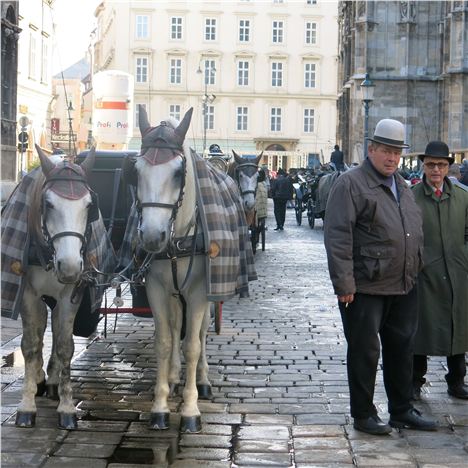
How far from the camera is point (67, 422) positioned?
6.51 metres

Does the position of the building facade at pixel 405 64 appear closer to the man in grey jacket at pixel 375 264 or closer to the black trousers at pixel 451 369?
the black trousers at pixel 451 369

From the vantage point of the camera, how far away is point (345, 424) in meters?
6.74

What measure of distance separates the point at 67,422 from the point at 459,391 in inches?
118

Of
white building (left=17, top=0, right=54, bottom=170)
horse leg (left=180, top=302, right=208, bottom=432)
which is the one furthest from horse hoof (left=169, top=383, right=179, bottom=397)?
white building (left=17, top=0, right=54, bottom=170)

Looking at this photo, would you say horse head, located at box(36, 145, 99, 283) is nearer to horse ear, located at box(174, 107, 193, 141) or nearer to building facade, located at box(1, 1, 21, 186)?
horse ear, located at box(174, 107, 193, 141)

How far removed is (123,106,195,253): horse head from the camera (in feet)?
19.9

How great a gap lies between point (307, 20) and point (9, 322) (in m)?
73.7

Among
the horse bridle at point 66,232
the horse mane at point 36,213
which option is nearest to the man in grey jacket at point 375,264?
the horse bridle at point 66,232

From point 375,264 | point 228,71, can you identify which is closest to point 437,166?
point 375,264

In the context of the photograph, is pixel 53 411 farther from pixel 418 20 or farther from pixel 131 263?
pixel 418 20

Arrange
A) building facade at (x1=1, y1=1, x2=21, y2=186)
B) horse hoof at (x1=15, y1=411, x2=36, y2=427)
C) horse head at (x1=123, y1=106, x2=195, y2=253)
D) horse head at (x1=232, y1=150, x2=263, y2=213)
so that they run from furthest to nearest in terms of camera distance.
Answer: building facade at (x1=1, y1=1, x2=21, y2=186) < horse head at (x1=232, y1=150, x2=263, y2=213) < horse hoof at (x1=15, y1=411, x2=36, y2=427) < horse head at (x1=123, y1=106, x2=195, y2=253)

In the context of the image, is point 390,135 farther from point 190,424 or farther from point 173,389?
point 173,389

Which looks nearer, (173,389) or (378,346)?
(378,346)

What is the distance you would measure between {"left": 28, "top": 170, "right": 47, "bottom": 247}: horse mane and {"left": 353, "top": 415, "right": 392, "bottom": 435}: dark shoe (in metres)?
2.38
